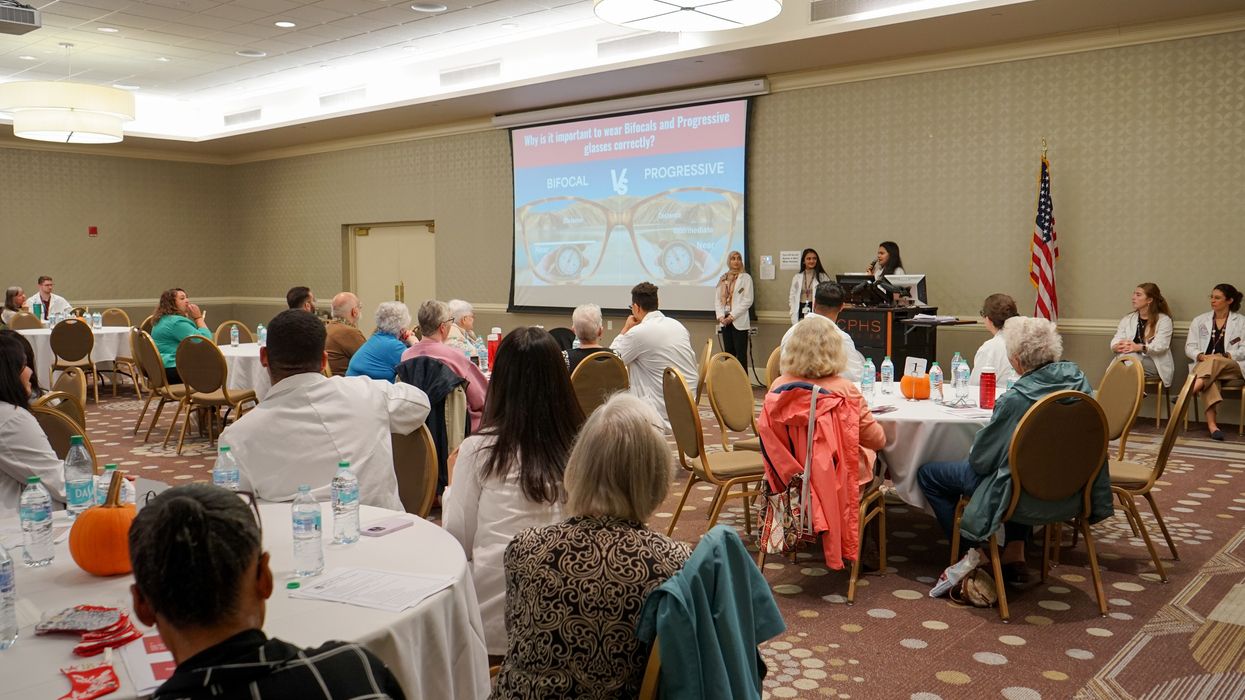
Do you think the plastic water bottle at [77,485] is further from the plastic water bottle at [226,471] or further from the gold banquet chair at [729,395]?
the gold banquet chair at [729,395]

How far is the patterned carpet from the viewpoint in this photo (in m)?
3.10

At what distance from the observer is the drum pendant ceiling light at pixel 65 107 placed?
9.13 m

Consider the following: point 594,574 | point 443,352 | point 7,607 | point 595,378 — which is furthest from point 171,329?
point 594,574

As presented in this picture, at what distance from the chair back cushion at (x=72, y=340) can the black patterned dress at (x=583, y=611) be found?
8.78 metres

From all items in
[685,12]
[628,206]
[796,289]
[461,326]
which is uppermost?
[685,12]

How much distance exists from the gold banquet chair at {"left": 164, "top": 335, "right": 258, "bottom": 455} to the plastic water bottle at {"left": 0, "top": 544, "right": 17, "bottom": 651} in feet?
17.7

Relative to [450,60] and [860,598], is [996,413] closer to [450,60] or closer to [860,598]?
[860,598]

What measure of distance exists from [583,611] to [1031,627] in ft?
8.40

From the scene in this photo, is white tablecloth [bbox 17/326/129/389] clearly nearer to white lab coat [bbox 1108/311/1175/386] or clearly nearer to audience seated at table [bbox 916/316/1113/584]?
audience seated at table [bbox 916/316/1113/584]

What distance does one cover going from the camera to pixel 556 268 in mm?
12055

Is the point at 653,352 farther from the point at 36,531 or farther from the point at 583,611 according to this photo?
the point at 583,611

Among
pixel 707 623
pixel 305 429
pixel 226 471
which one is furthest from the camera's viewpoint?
pixel 305 429

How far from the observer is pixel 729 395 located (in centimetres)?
529

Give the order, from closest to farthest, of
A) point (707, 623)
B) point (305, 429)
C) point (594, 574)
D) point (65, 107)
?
1. point (707, 623)
2. point (594, 574)
3. point (305, 429)
4. point (65, 107)
